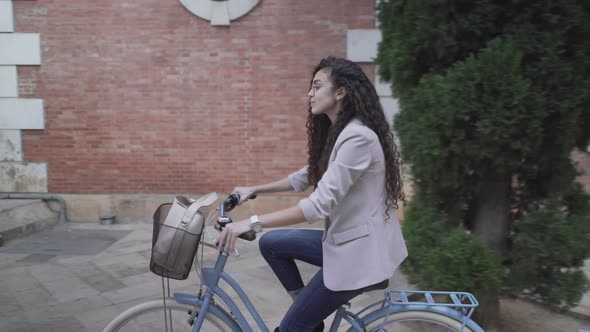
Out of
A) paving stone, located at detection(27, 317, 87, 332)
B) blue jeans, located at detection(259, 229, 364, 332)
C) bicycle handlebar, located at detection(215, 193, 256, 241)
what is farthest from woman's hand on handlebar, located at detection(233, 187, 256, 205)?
paving stone, located at detection(27, 317, 87, 332)

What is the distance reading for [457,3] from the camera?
283 cm

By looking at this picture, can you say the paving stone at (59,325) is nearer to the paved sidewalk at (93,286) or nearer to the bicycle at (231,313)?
the paved sidewalk at (93,286)

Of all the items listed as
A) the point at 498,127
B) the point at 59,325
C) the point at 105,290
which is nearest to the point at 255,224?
the point at 498,127

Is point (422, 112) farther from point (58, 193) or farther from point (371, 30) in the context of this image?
point (58, 193)

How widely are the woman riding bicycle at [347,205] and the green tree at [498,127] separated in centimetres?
81

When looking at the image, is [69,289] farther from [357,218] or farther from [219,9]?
[219,9]

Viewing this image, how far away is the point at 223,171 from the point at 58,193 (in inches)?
96.0

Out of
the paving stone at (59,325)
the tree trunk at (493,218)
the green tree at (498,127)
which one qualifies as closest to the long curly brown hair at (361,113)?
the green tree at (498,127)

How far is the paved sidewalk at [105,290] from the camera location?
375cm

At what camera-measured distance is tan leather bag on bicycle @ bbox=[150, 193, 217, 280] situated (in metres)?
2.06

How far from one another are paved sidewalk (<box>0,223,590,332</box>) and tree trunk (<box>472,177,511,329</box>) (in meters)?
0.36

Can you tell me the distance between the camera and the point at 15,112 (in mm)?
6863

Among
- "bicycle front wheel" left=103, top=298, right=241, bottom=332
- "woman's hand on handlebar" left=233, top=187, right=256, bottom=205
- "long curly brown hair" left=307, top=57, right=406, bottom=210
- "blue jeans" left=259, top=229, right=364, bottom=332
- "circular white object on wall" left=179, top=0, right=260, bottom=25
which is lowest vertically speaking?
"bicycle front wheel" left=103, top=298, right=241, bottom=332

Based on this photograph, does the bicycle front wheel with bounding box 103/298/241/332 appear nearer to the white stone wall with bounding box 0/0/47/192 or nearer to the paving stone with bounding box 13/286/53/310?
the paving stone with bounding box 13/286/53/310
